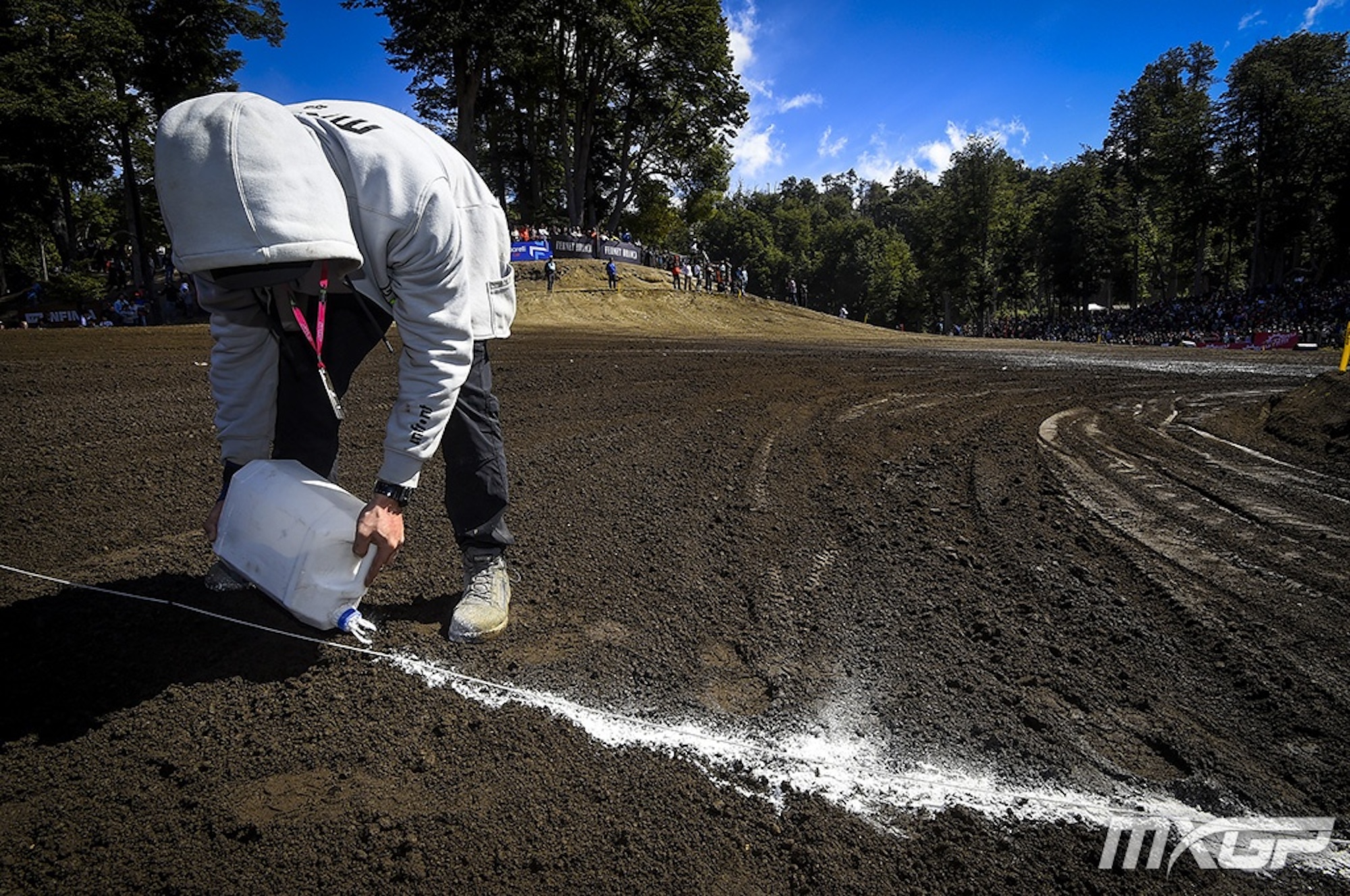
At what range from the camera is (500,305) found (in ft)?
8.52

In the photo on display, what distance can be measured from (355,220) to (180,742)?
67.1 inches

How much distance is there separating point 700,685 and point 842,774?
599 millimetres

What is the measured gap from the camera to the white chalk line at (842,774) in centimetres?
183

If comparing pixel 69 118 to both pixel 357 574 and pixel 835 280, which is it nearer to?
pixel 357 574

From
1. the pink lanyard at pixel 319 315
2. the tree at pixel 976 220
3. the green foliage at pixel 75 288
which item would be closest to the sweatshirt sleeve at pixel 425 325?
the pink lanyard at pixel 319 315

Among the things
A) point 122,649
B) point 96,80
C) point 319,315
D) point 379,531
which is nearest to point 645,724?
point 379,531

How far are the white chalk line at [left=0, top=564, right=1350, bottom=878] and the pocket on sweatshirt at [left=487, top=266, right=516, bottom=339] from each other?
4.32 ft

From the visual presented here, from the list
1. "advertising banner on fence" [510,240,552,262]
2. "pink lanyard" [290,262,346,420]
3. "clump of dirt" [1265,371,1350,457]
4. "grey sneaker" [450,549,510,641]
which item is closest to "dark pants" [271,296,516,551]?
"grey sneaker" [450,549,510,641]

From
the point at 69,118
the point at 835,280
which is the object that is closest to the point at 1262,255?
the point at 835,280

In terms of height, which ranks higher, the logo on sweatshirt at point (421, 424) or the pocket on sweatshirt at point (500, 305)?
the pocket on sweatshirt at point (500, 305)

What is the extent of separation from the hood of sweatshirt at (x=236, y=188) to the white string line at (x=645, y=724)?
1.43 metres

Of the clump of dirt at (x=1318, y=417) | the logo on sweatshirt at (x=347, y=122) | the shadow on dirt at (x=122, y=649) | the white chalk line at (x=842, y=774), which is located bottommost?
the white chalk line at (x=842, y=774)

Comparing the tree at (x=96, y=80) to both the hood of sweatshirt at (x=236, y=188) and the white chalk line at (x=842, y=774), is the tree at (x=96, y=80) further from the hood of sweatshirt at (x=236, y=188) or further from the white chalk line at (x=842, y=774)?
the white chalk line at (x=842, y=774)

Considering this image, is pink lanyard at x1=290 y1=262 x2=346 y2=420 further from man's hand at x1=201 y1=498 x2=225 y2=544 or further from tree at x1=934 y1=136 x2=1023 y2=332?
tree at x1=934 y1=136 x2=1023 y2=332
